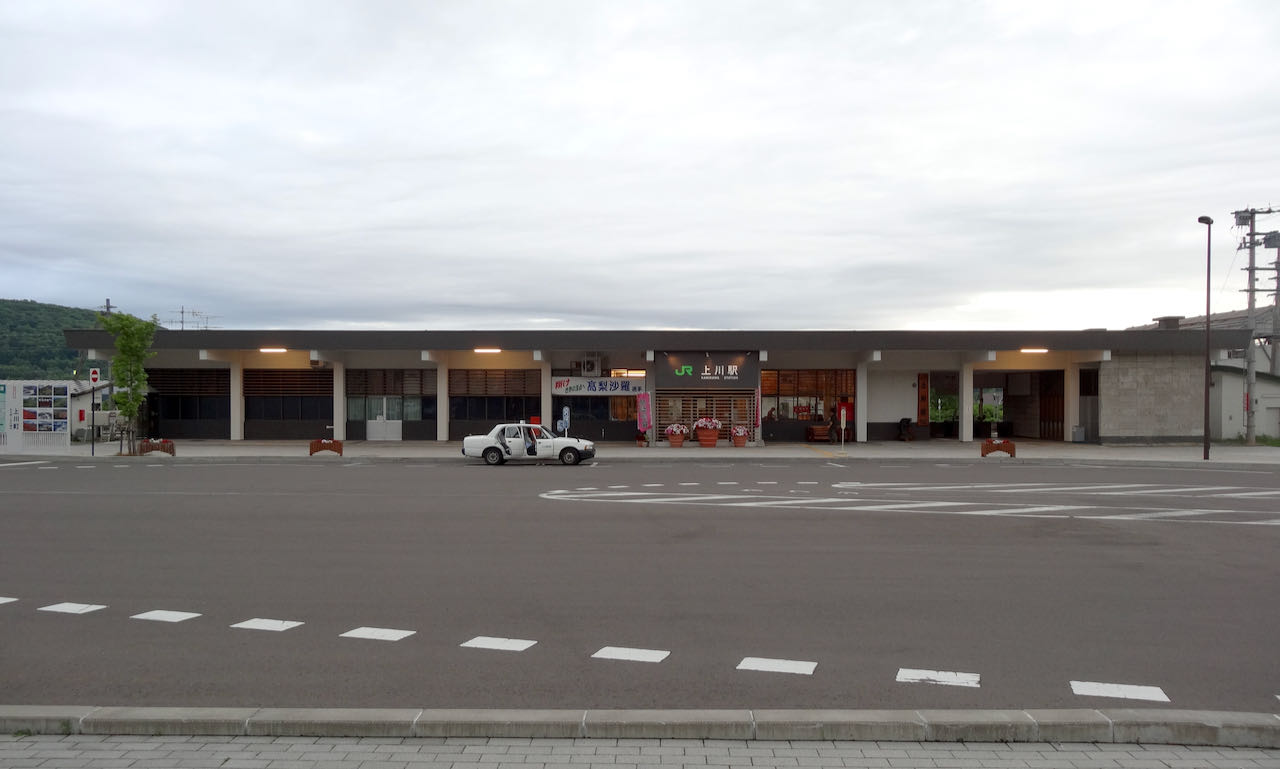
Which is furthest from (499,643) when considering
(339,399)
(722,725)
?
(339,399)

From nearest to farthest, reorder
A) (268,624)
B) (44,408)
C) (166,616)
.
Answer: (268,624) → (166,616) → (44,408)

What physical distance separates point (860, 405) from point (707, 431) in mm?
7881

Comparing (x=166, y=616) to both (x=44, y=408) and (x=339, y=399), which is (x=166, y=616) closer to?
(x=339, y=399)

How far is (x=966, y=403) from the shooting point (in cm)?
4100

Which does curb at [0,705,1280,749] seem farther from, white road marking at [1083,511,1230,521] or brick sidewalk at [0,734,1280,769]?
white road marking at [1083,511,1230,521]

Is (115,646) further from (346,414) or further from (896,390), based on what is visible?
(896,390)

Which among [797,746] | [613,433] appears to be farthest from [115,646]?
[613,433]

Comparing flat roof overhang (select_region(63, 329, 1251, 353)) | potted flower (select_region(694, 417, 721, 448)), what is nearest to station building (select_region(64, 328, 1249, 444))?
flat roof overhang (select_region(63, 329, 1251, 353))

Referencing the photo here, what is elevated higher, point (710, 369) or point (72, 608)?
point (710, 369)

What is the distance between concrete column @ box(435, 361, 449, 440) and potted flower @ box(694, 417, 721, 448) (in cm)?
1218

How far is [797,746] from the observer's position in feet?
18.0

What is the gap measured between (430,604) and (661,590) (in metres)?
2.62

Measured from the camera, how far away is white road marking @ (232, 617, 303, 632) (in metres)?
8.38

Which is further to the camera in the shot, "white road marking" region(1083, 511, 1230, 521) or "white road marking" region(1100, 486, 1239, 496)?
"white road marking" region(1100, 486, 1239, 496)
